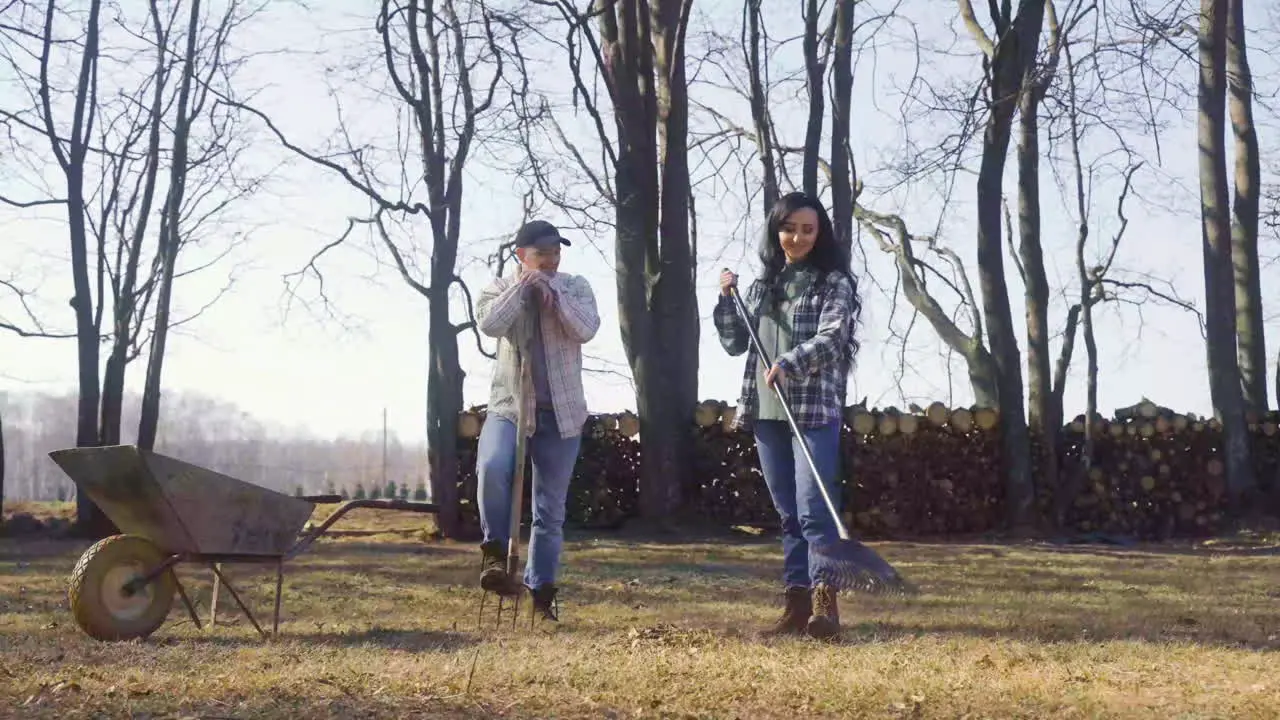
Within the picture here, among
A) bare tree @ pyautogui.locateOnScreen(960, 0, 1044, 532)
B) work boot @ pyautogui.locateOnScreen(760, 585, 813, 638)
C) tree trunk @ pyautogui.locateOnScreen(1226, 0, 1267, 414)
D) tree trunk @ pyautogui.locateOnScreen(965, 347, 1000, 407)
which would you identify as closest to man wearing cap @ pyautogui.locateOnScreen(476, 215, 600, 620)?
work boot @ pyautogui.locateOnScreen(760, 585, 813, 638)

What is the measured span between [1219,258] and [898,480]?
3.71 m

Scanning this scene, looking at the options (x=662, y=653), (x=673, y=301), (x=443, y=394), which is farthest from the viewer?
(x=673, y=301)

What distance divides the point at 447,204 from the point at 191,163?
5433 millimetres

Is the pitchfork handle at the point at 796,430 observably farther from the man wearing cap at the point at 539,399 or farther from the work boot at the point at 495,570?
the work boot at the point at 495,570

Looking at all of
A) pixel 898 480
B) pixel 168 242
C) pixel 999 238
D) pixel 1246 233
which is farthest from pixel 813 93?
pixel 168 242

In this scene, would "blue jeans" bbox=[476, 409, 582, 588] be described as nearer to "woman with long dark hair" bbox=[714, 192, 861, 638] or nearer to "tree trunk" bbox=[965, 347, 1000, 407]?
"woman with long dark hair" bbox=[714, 192, 861, 638]

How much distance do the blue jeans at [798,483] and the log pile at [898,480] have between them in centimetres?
630

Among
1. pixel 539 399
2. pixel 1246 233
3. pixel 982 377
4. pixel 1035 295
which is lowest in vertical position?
pixel 539 399

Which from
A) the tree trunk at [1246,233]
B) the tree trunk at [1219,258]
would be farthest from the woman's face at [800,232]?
the tree trunk at [1246,233]

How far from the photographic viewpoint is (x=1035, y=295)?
41.1 ft

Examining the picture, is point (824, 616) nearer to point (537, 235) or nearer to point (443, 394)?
point (537, 235)

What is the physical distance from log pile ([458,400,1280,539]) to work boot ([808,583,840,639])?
6469 millimetres

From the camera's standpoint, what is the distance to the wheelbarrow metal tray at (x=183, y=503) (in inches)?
195

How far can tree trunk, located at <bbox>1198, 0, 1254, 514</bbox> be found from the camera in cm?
1236
